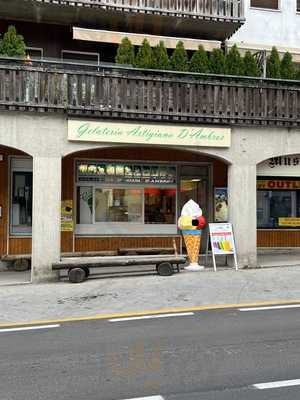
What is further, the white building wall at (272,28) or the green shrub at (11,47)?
the white building wall at (272,28)

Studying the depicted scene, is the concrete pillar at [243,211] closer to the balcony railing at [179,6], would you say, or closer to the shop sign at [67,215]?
the balcony railing at [179,6]

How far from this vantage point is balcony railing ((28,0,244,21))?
1391 centimetres

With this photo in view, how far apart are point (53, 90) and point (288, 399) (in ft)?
30.0

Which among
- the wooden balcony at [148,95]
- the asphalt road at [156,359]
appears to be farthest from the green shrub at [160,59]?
the asphalt road at [156,359]

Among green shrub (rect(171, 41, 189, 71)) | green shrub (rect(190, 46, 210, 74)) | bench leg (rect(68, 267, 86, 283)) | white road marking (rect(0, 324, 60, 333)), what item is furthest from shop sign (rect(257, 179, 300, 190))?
white road marking (rect(0, 324, 60, 333))

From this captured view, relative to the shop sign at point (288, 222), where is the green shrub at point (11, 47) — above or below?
above

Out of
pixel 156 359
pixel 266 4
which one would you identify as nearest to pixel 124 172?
pixel 266 4

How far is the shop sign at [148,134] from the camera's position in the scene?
1239 centimetres

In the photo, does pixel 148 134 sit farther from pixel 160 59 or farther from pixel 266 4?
pixel 266 4

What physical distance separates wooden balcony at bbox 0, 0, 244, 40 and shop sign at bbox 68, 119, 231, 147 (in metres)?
3.43

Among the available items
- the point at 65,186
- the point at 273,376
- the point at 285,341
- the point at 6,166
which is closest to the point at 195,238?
the point at 65,186

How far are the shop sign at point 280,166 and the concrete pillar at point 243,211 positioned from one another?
195 cm

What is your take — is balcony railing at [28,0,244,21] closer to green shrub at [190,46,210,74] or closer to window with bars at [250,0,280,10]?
green shrub at [190,46,210,74]

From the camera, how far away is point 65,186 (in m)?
15.3
